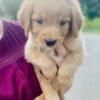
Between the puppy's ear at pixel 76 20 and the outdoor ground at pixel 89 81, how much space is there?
6.87ft

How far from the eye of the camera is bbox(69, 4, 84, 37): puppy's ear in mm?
1270

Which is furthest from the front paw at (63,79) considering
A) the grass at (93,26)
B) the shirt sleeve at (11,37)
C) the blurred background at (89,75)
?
the grass at (93,26)

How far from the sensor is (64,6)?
1270 mm

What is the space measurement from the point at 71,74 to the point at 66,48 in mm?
72

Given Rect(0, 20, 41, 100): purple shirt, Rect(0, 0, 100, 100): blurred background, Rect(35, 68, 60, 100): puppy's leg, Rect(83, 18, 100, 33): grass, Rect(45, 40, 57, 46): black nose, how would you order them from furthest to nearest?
Rect(83, 18, 100, 33): grass < Rect(0, 0, 100, 100): blurred background < Rect(0, 20, 41, 100): purple shirt < Rect(35, 68, 60, 100): puppy's leg < Rect(45, 40, 57, 46): black nose

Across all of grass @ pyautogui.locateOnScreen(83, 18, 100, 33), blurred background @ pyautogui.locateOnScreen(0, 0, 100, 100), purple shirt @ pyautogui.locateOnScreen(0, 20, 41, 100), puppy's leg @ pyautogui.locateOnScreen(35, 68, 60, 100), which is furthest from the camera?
grass @ pyautogui.locateOnScreen(83, 18, 100, 33)

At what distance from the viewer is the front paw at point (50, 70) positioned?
132cm

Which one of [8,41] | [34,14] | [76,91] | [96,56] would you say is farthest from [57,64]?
[96,56]

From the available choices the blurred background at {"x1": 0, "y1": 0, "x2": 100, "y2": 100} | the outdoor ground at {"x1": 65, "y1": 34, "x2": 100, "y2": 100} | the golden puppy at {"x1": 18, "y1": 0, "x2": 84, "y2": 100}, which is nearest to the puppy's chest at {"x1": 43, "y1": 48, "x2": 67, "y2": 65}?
the golden puppy at {"x1": 18, "y1": 0, "x2": 84, "y2": 100}

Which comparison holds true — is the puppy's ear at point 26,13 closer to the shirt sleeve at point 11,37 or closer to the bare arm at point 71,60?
the bare arm at point 71,60

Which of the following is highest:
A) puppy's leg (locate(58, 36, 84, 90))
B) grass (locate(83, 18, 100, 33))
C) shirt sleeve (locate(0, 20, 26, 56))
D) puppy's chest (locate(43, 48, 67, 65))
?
puppy's chest (locate(43, 48, 67, 65))

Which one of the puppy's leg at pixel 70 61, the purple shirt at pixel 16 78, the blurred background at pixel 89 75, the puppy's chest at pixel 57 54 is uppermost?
the puppy's chest at pixel 57 54

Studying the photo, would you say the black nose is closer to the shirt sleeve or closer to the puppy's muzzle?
the puppy's muzzle

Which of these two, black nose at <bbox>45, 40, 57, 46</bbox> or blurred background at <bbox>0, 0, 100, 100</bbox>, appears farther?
blurred background at <bbox>0, 0, 100, 100</bbox>
